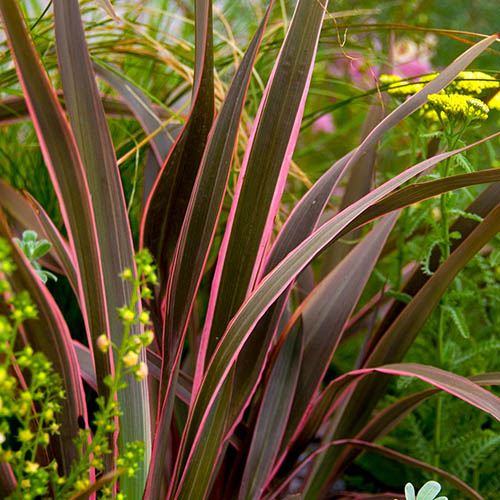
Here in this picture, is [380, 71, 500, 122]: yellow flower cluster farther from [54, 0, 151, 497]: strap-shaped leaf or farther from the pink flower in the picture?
the pink flower

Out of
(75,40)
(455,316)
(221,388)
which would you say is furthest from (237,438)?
(75,40)

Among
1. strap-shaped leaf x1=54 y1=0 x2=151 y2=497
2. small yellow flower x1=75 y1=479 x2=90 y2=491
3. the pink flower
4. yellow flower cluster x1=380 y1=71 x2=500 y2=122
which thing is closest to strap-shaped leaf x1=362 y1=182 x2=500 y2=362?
yellow flower cluster x1=380 y1=71 x2=500 y2=122

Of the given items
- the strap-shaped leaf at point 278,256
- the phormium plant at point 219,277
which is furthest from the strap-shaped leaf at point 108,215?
the strap-shaped leaf at point 278,256

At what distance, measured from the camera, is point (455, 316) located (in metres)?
0.79

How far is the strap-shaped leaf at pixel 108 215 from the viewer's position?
2.01 ft

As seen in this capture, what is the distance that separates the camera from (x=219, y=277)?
27.1 inches

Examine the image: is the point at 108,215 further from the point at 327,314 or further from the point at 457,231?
the point at 457,231

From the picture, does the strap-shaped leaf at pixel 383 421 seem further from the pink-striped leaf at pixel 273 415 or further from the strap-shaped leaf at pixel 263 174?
the strap-shaped leaf at pixel 263 174

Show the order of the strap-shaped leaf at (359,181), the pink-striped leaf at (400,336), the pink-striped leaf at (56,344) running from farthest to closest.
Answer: the strap-shaped leaf at (359,181), the pink-striped leaf at (400,336), the pink-striped leaf at (56,344)

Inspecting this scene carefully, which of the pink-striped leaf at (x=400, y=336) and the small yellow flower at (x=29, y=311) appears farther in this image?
the pink-striped leaf at (x=400, y=336)

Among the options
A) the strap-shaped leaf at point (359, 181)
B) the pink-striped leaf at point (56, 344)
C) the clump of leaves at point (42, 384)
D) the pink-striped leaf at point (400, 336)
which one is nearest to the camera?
the clump of leaves at point (42, 384)

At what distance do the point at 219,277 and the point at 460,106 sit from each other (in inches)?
11.8

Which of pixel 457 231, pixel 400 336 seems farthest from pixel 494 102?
pixel 400 336

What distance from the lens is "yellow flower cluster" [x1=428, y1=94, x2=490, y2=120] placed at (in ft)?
2.30
